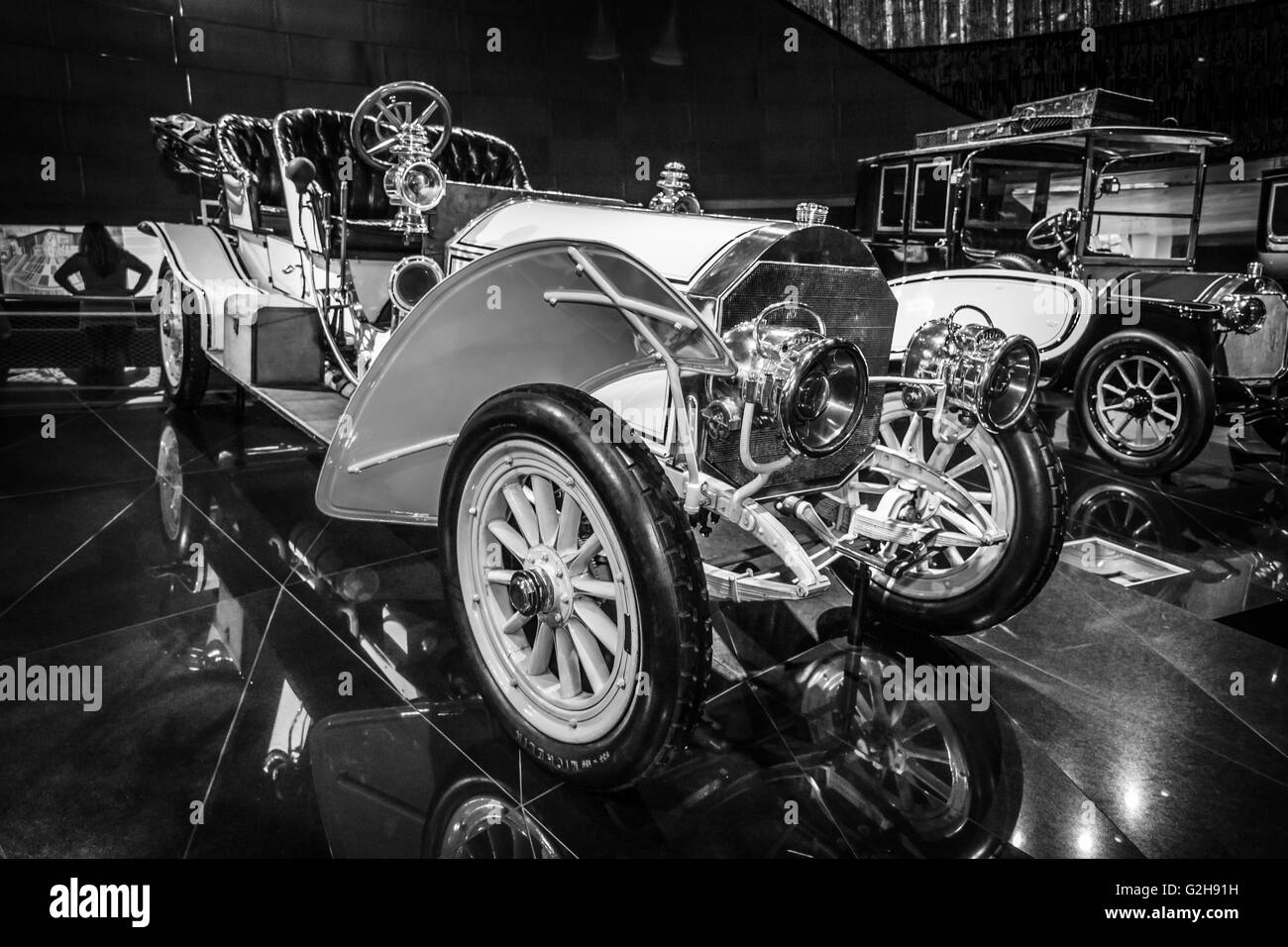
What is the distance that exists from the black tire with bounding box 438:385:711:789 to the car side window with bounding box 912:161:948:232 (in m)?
4.53

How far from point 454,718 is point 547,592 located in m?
0.50

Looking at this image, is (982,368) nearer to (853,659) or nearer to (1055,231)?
(853,659)

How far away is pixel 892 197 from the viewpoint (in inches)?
236

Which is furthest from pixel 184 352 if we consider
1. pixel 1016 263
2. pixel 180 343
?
pixel 1016 263

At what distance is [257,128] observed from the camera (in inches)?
184

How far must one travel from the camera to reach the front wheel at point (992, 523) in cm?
227

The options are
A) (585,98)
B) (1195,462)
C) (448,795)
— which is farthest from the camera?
(585,98)

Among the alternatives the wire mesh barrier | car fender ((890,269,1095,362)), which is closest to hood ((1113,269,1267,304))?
car fender ((890,269,1095,362))

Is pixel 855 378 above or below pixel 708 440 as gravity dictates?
above

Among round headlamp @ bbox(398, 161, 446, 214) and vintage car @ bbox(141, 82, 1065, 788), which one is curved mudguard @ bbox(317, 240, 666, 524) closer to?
vintage car @ bbox(141, 82, 1065, 788)

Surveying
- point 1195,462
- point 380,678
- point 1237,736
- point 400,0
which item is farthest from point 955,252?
point 400,0
